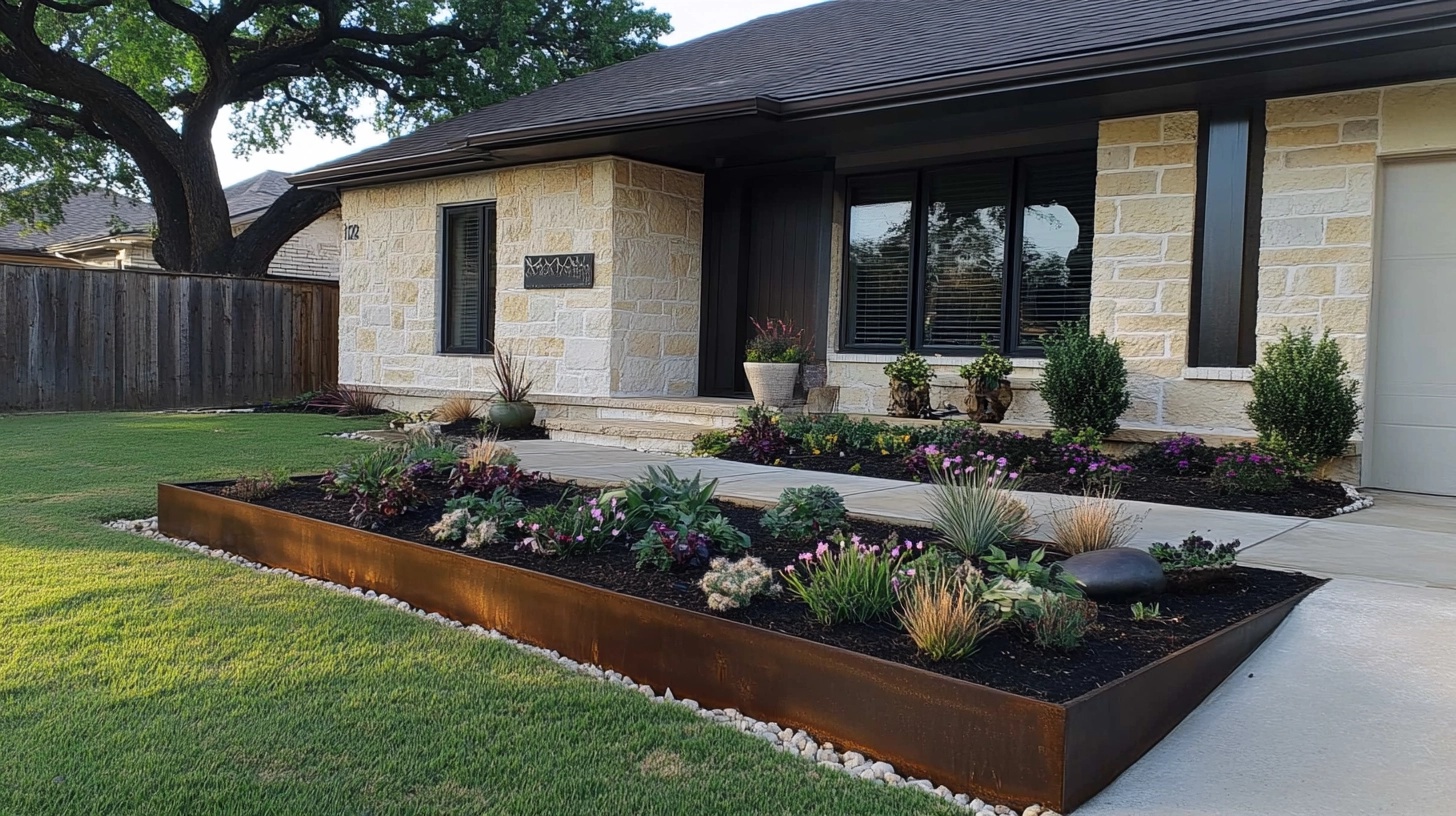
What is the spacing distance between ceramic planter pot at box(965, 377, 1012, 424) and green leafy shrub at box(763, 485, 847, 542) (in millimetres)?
3320

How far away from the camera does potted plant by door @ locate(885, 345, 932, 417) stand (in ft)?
26.0

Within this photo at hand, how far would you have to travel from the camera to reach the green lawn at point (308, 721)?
225cm

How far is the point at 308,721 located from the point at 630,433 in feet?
19.6

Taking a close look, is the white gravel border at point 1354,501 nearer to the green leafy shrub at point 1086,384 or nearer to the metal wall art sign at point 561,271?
the green leafy shrub at point 1086,384

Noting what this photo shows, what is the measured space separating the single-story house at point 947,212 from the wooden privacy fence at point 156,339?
2205 mm

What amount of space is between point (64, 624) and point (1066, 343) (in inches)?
237

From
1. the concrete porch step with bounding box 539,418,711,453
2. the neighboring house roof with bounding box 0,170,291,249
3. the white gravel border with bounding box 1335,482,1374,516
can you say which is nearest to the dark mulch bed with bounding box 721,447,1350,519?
the white gravel border with bounding box 1335,482,1374,516


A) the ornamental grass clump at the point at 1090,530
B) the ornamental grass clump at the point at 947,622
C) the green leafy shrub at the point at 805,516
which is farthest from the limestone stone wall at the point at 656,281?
the ornamental grass clump at the point at 947,622

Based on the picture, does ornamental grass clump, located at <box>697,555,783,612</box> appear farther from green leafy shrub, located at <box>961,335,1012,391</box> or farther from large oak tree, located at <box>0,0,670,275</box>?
large oak tree, located at <box>0,0,670,275</box>

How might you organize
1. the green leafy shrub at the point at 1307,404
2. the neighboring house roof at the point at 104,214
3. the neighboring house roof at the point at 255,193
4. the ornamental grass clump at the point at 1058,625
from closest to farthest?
the ornamental grass clump at the point at 1058,625 < the green leafy shrub at the point at 1307,404 < the neighboring house roof at the point at 255,193 < the neighboring house roof at the point at 104,214

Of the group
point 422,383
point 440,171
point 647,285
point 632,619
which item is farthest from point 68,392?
point 632,619

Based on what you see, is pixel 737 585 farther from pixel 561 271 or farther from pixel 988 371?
pixel 561 271

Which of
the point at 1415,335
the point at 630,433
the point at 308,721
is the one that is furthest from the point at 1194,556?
the point at 630,433

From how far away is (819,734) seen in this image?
104 inches
